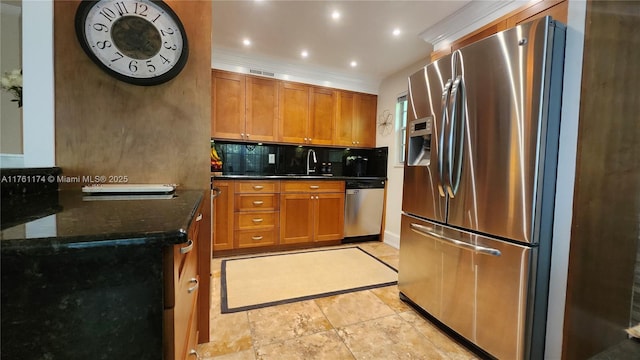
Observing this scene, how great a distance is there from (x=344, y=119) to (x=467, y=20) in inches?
77.7

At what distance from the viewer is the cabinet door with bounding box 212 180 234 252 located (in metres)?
2.90

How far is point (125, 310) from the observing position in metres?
0.55

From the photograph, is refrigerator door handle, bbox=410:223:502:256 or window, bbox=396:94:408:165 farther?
window, bbox=396:94:408:165

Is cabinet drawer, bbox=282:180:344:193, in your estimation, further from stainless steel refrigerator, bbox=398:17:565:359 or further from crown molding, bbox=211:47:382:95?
stainless steel refrigerator, bbox=398:17:565:359

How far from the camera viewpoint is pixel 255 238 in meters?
3.09

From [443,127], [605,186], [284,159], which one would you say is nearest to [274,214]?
[284,159]

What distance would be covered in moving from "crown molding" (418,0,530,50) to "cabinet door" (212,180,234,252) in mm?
2499

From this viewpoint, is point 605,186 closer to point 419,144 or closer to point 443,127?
point 443,127

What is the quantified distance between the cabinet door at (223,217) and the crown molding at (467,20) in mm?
2499

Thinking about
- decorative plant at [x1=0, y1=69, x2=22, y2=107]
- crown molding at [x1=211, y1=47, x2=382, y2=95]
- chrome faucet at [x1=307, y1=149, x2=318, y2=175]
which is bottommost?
chrome faucet at [x1=307, y1=149, x2=318, y2=175]

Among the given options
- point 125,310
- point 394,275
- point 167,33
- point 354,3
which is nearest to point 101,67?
point 167,33

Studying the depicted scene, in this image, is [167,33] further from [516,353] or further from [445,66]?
[516,353]

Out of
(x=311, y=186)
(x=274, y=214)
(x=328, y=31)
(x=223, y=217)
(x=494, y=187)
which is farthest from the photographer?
(x=311, y=186)

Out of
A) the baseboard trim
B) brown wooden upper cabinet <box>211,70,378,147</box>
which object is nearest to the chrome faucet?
brown wooden upper cabinet <box>211,70,378,147</box>
